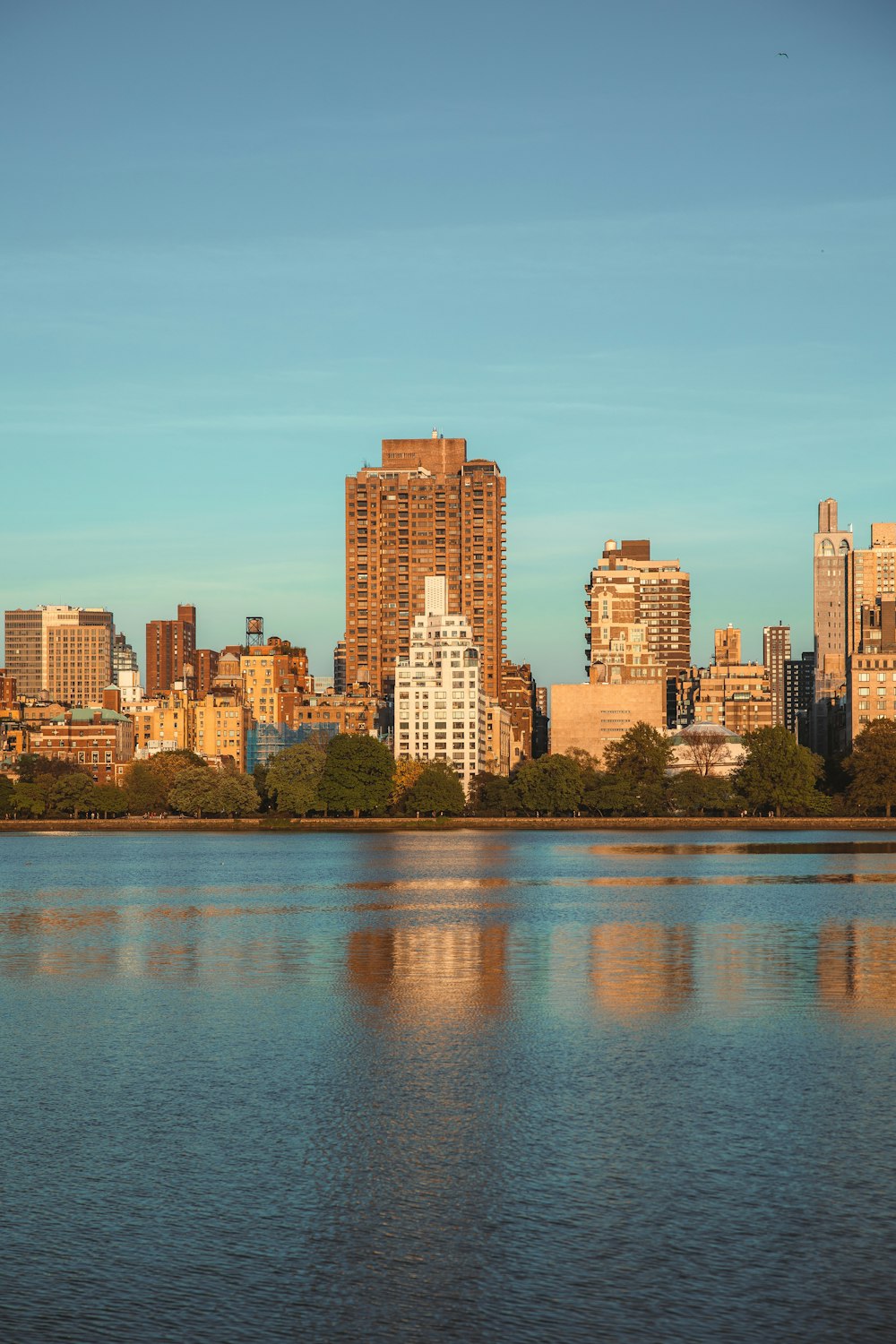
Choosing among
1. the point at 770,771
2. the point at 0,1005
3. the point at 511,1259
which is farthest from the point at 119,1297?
the point at 770,771

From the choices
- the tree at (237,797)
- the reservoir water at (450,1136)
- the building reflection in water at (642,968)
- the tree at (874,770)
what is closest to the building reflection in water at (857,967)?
the reservoir water at (450,1136)

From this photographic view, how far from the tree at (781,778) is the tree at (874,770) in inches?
151

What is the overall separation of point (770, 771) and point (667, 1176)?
471 ft

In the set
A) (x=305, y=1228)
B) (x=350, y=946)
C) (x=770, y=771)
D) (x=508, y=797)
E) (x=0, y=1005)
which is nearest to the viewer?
(x=305, y=1228)

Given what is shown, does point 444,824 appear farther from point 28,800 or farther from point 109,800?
point 28,800

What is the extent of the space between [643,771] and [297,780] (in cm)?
3836

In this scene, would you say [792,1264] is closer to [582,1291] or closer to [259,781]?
[582,1291]

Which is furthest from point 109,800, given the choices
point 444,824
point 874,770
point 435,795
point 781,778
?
point 874,770

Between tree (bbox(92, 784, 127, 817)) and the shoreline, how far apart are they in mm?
2175

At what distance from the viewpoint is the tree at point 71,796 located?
18400cm

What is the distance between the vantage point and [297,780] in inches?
6895

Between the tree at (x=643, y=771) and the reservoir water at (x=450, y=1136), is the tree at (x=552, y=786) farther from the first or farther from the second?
the reservoir water at (x=450, y=1136)

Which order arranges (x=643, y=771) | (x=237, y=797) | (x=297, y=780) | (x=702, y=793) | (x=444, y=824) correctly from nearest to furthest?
(x=444, y=824), (x=702, y=793), (x=297, y=780), (x=237, y=797), (x=643, y=771)

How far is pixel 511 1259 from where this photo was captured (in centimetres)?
1750
